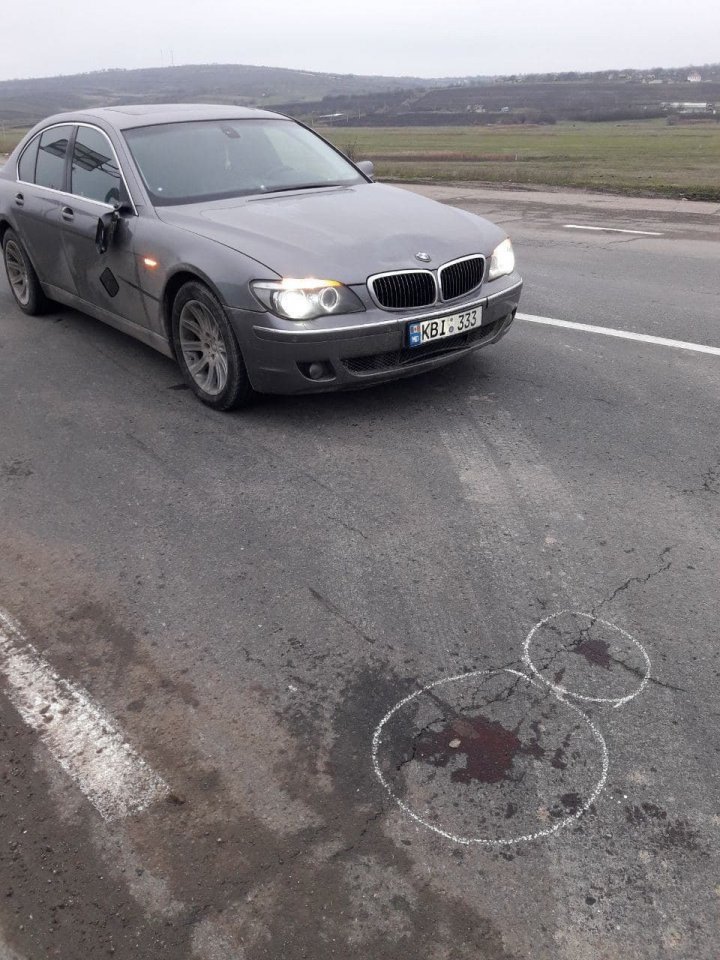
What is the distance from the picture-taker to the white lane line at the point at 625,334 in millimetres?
6175

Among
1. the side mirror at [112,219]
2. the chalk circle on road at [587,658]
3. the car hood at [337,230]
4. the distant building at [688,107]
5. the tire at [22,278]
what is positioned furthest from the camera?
the distant building at [688,107]

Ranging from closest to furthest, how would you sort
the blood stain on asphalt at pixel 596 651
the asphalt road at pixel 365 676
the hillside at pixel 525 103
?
1. the asphalt road at pixel 365 676
2. the blood stain on asphalt at pixel 596 651
3. the hillside at pixel 525 103

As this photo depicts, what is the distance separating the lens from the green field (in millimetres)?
18094

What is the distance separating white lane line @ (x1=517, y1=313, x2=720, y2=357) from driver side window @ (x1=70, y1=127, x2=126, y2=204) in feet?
10.8

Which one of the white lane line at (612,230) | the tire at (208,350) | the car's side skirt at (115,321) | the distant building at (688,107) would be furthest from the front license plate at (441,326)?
the distant building at (688,107)

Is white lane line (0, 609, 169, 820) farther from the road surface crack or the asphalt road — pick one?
the road surface crack

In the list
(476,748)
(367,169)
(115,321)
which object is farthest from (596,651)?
(367,169)

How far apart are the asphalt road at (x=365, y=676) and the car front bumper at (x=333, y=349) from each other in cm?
29

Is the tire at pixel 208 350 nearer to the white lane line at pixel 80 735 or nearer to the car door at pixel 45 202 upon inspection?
the car door at pixel 45 202

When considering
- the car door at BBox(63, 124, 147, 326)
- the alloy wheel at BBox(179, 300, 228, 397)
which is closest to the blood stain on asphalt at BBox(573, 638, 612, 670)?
the alloy wheel at BBox(179, 300, 228, 397)

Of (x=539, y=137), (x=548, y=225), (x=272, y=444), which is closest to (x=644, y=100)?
(x=539, y=137)

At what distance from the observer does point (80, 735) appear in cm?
276

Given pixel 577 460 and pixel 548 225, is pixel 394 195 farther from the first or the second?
pixel 548 225

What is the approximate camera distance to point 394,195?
235 inches
